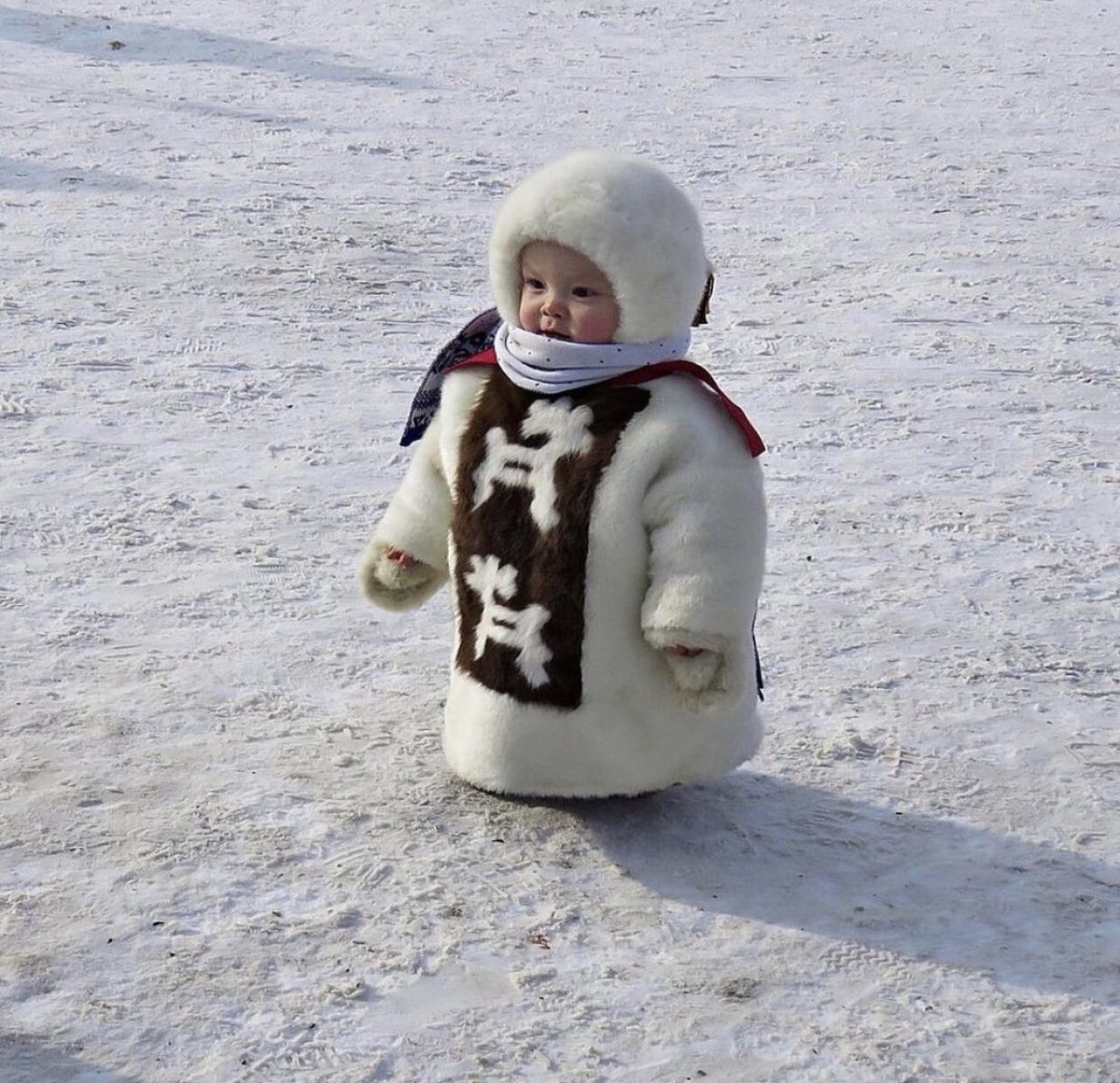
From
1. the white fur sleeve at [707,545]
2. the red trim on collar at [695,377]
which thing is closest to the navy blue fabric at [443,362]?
the red trim on collar at [695,377]

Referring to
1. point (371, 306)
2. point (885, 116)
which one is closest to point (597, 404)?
point (371, 306)

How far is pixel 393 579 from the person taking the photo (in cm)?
368

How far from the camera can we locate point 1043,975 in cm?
320

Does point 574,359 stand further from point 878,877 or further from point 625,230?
point 878,877

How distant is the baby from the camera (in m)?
3.28

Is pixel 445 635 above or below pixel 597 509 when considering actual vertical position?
below

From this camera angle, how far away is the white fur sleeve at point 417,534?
3.62 meters

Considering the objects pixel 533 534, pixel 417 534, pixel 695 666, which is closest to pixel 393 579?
pixel 417 534

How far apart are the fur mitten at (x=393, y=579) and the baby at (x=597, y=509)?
11 cm

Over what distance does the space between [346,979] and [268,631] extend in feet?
4.61

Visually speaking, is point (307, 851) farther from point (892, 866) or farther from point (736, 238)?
point (736, 238)

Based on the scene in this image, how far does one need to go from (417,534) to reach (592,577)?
0.41 m

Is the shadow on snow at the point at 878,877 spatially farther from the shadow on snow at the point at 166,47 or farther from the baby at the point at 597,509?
the shadow on snow at the point at 166,47

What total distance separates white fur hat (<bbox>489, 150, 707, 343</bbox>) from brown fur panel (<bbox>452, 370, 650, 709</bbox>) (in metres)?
0.16
